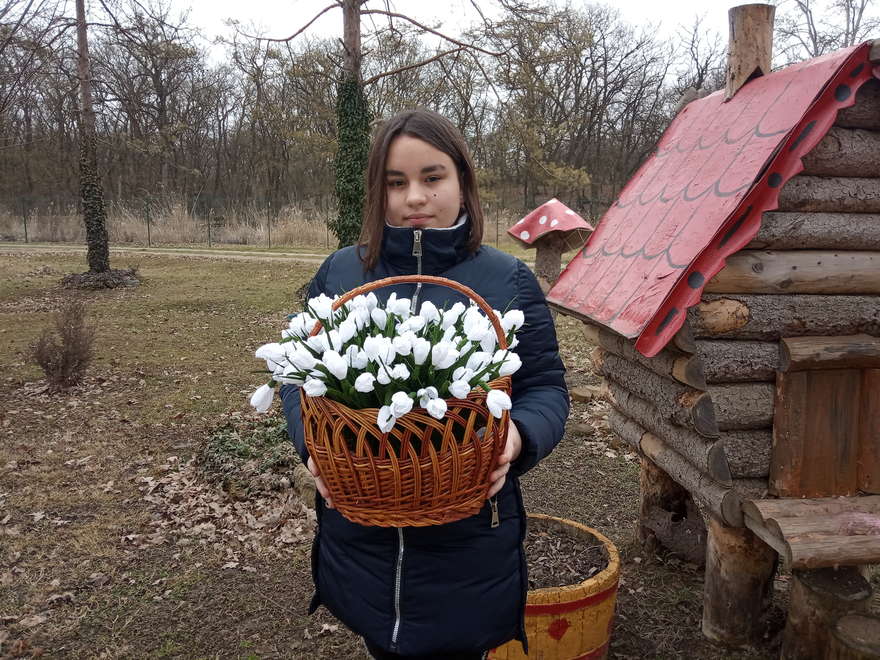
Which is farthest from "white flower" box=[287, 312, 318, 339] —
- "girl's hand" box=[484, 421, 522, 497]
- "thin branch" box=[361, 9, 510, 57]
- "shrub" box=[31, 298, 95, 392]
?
"thin branch" box=[361, 9, 510, 57]

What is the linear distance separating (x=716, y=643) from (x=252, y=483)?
10.6 ft

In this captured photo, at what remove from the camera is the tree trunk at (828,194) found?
2789 millimetres

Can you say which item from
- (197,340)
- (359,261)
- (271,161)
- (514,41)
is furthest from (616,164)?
(359,261)

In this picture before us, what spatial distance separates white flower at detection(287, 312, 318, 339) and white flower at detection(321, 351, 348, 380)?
22 cm

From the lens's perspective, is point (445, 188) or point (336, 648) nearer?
Result: point (445, 188)

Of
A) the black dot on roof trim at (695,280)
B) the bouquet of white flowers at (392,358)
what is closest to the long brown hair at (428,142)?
the bouquet of white flowers at (392,358)

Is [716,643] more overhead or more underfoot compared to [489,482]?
more underfoot

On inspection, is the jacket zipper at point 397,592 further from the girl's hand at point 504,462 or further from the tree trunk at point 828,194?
the tree trunk at point 828,194

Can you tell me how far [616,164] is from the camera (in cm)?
3189

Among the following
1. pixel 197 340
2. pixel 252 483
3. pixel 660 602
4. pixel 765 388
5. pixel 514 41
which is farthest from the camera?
pixel 514 41

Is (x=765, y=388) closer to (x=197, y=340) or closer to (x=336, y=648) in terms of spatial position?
(x=336, y=648)

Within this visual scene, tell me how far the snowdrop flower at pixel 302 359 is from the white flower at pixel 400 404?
217mm

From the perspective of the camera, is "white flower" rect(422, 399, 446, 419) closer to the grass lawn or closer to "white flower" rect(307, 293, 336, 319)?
"white flower" rect(307, 293, 336, 319)

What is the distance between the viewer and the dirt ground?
3428 millimetres
